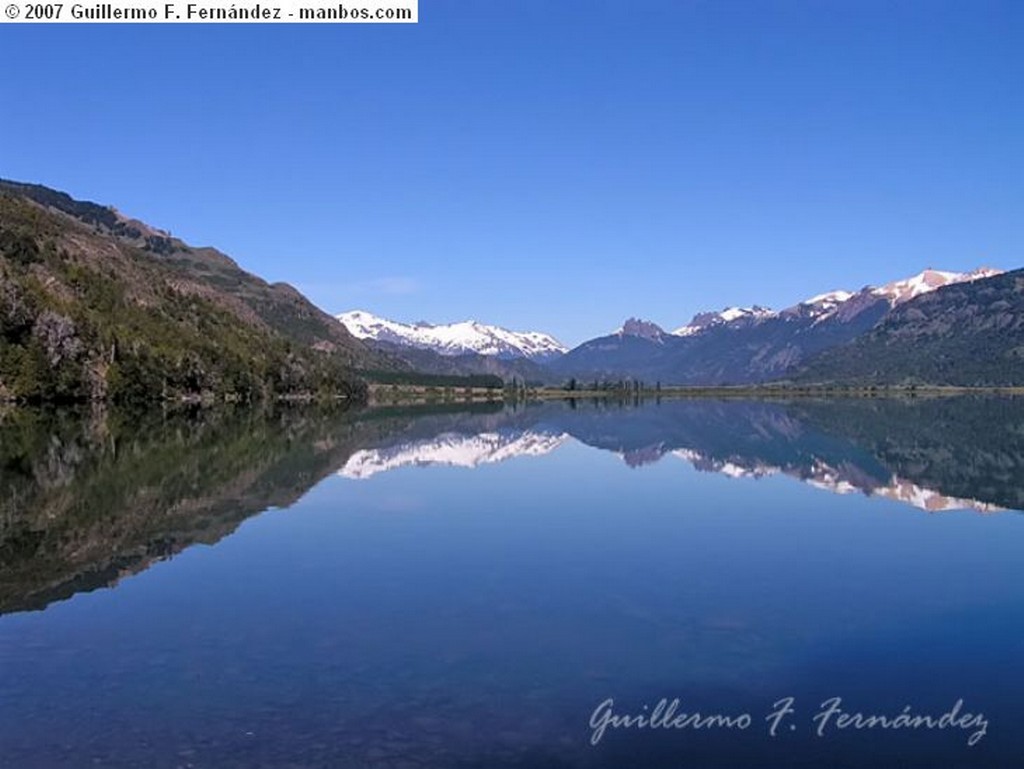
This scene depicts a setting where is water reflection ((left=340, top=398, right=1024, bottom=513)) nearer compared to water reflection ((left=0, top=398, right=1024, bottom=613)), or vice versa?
water reflection ((left=0, top=398, right=1024, bottom=613))

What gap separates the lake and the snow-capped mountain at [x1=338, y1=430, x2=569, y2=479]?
19.3 m

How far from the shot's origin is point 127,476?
215 feet

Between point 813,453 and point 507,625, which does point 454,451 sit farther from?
point 507,625

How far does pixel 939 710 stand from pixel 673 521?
2839 centimetres

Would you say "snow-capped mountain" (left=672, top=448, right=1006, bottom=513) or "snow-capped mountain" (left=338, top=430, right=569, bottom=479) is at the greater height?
"snow-capped mountain" (left=338, top=430, right=569, bottom=479)

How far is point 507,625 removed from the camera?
27.1m

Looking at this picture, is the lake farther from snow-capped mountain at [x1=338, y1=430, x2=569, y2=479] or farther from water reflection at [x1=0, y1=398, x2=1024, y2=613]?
snow-capped mountain at [x1=338, y1=430, x2=569, y2=479]

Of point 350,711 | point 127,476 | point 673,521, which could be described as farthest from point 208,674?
point 127,476

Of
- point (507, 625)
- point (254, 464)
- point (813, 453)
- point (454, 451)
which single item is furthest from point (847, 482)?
point (507, 625)

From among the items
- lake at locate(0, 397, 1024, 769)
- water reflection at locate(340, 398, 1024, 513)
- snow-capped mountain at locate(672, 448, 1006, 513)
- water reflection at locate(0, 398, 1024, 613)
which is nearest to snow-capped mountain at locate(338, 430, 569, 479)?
water reflection at locate(340, 398, 1024, 513)

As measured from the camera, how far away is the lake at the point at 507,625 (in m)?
18.4

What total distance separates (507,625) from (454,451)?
76.1 meters

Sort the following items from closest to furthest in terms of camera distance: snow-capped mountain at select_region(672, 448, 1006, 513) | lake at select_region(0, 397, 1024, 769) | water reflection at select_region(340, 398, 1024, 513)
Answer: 1. lake at select_region(0, 397, 1024, 769)
2. snow-capped mountain at select_region(672, 448, 1006, 513)
3. water reflection at select_region(340, 398, 1024, 513)

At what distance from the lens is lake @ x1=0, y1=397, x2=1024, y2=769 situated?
18.4 meters
